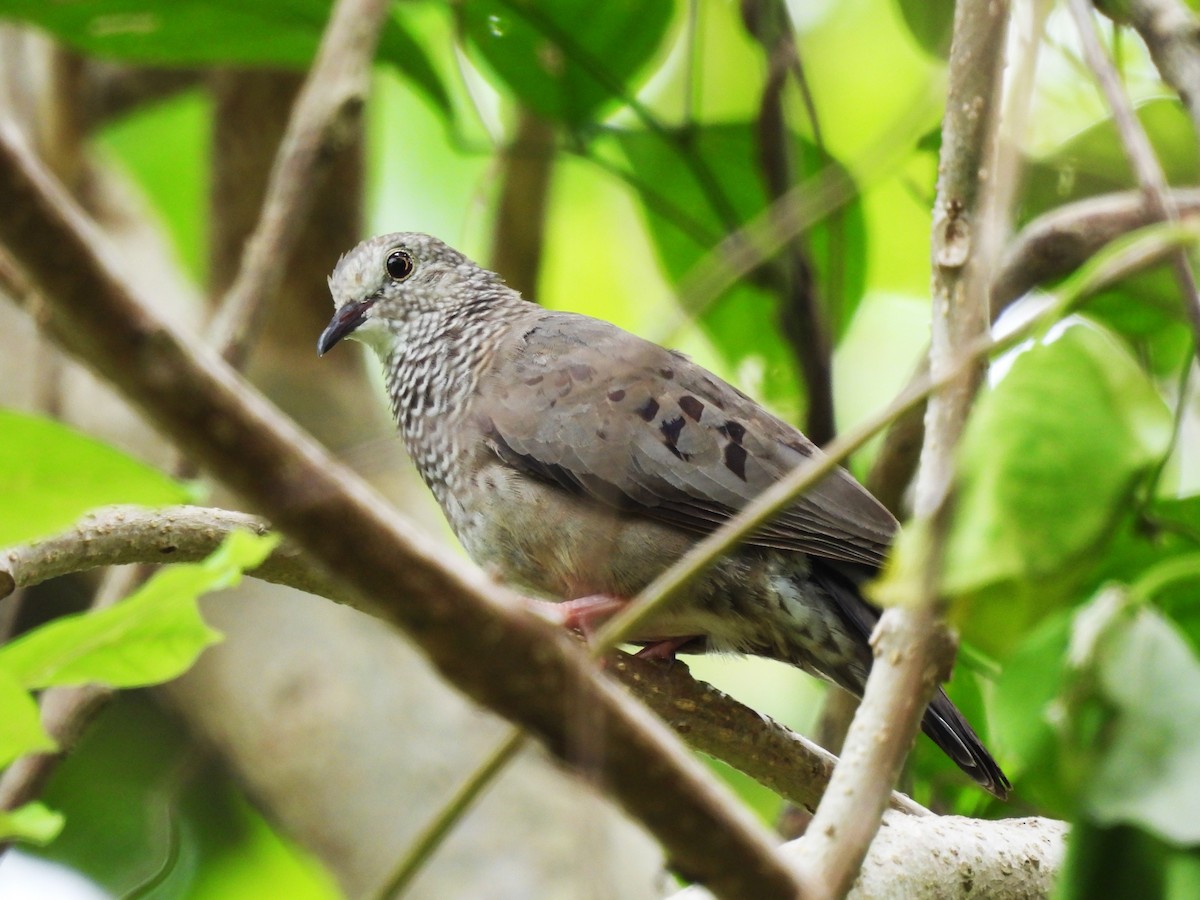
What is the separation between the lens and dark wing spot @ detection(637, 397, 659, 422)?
104 inches

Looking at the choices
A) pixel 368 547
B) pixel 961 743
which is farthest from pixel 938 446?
pixel 961 743

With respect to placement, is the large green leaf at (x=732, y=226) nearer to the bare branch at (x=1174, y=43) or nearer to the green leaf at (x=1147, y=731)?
the bare branch at (x=1174, y=43)

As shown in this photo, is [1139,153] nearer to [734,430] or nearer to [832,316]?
[734,430]

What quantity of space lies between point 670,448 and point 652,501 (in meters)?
0.11

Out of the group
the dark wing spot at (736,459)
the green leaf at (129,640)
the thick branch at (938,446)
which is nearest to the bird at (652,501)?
the dark wing spot at (736,459)

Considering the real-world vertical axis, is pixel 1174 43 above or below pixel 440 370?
above

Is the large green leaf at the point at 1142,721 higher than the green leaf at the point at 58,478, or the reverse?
the large green leaf at the point at 1142,721

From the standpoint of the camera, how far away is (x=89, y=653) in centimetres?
111

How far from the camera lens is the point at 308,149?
3.14 m

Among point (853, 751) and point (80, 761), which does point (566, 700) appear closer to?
point (853, 751)

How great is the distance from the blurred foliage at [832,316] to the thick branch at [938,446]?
0.05 m

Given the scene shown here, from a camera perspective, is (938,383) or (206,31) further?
(206,31)

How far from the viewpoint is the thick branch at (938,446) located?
3.10ft

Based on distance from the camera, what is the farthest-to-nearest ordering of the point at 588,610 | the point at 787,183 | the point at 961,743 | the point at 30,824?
1. the point at 787,183
2. the point at 588,610
3. the point at 961,743
4. the point at 30,824
